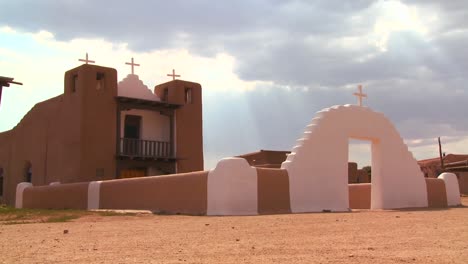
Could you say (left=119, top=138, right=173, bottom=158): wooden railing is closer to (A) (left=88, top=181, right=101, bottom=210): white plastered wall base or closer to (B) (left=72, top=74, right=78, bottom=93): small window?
(B) (left=72, top=74, right=78, bottom=93): small window

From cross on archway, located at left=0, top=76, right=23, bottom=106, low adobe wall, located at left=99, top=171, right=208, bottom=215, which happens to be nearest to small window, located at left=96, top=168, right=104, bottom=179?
low adobe wall, located at left=99, top=171, right=208, bottom=215

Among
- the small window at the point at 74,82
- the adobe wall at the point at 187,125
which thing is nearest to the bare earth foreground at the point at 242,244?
the small window at the point at 74,82

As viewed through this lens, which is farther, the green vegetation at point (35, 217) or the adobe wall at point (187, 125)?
the adobe wall at point (187, 125)

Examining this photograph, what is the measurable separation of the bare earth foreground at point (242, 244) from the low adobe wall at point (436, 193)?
11.5 m

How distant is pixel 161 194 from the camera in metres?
15.6

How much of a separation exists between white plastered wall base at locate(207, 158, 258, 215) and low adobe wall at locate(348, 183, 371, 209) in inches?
314

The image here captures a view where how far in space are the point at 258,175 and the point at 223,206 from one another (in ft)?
4.91

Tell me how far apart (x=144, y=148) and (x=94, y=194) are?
193 inches

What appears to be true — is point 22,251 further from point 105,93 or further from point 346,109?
point 105,93

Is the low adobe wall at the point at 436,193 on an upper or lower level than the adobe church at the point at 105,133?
lower

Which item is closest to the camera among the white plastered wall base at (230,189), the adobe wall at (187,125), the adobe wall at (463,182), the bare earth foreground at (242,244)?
the bare earth foreground at (242,244)

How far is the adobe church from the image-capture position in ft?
71.3

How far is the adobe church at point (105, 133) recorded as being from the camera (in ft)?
71.3

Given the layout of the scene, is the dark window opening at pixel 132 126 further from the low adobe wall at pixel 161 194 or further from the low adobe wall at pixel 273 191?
the low adobe wall at pixel 273 191
